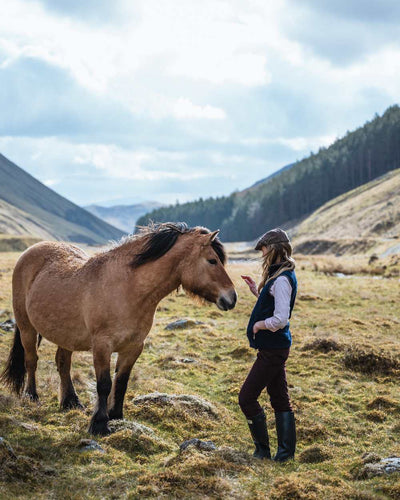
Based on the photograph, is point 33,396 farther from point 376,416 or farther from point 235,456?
point 376,416

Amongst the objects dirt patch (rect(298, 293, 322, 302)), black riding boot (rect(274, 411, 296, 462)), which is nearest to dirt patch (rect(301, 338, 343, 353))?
black riding boot (rect(274, 411, 296, 462))

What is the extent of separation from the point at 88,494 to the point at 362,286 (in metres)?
26.6

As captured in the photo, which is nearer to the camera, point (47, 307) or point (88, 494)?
point (88, 494)

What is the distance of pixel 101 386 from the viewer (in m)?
7.33

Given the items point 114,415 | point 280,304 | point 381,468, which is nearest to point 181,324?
point 114,415

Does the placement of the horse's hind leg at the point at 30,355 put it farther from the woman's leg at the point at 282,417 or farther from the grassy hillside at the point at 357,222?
the grassy hillside at the point at 357,222

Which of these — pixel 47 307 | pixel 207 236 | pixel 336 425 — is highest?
pixel 207 236

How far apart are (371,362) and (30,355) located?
27.7 ft

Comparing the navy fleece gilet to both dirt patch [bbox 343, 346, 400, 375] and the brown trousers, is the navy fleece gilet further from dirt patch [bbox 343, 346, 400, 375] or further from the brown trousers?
dirt patch [bbox 343, 346, 400, 375]

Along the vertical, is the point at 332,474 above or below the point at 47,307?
below

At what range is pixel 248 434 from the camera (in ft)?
26.3

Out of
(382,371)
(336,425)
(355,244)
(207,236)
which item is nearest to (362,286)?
(382,371)

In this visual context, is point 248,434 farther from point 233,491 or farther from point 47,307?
point 47,307

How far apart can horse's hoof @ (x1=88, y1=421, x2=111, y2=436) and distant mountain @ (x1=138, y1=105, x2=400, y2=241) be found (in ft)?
424
